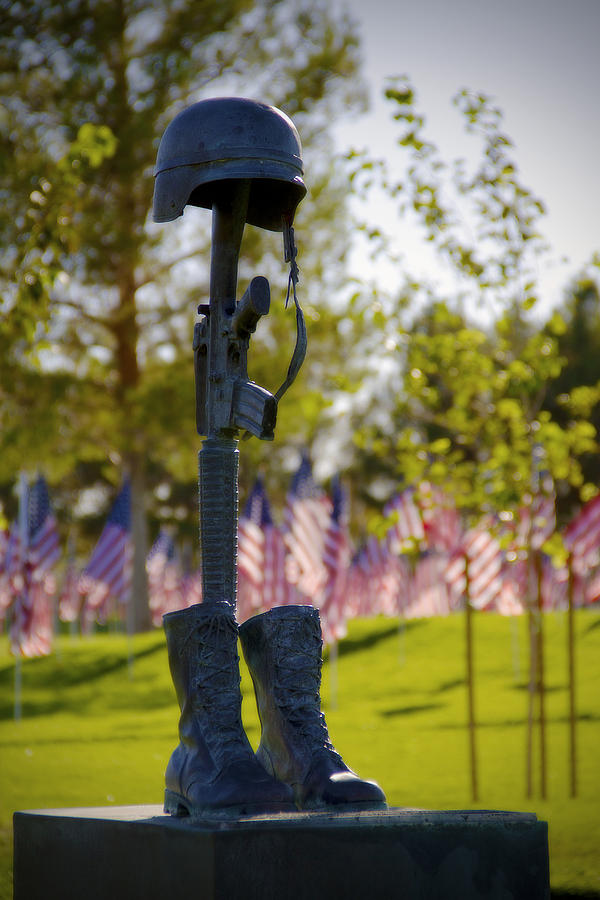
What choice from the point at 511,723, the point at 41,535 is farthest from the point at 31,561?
the point at 511,723

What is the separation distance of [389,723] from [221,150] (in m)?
11.1

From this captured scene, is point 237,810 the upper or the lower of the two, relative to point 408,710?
upper

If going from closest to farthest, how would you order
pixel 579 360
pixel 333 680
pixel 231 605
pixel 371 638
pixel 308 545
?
pixel 231 605
pixel 333 680
pixel 308 545
pixel 371 638
pixel 579 360

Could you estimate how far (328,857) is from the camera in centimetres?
388

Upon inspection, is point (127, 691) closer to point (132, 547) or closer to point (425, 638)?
point (425, 638)

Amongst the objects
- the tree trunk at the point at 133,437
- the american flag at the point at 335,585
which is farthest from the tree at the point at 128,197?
the american flag at the point at 335,585

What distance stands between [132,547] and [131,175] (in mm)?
8578

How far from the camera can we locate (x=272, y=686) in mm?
4547

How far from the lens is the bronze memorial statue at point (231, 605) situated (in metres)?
4.34

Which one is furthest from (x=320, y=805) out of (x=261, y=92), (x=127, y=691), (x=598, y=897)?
(x=261, y=92)

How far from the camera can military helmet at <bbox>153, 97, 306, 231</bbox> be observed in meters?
4.78

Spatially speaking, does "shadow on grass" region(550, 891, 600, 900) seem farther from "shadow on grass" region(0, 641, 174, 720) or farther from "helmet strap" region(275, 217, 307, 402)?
"shadow on grass" region(0, 641, 174, 720)

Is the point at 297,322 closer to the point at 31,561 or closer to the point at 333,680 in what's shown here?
the point at 333,680

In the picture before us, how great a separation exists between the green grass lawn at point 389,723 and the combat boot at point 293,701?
264 centimetres
